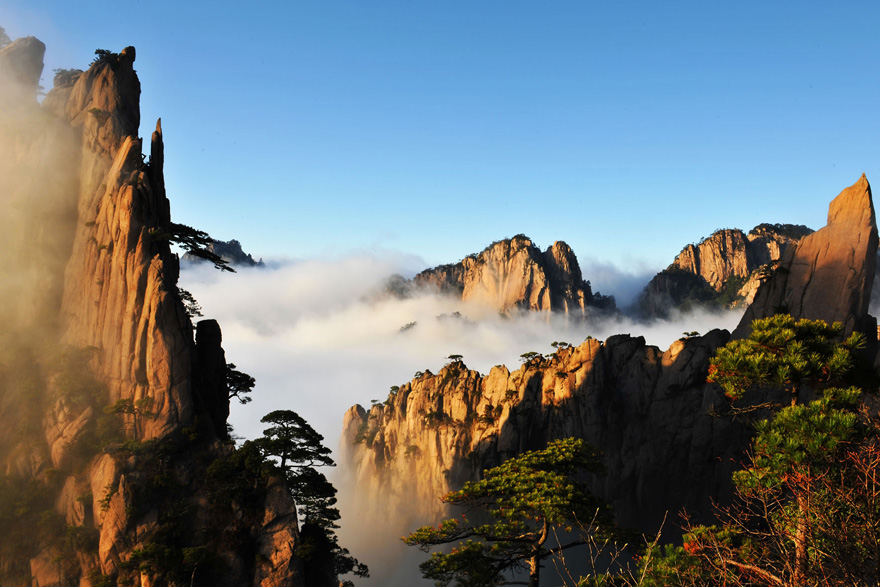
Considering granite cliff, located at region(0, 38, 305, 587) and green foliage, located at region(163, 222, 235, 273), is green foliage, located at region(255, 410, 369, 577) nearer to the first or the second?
granite cliff, located at region(0, 38, 305, 587)

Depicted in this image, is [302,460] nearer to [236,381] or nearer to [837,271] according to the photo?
[236,381]

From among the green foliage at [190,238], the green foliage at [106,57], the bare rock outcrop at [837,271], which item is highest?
the green foliage at [106,57]

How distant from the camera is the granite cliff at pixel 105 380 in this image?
42219 mm

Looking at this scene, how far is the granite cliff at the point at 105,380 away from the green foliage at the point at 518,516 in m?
20.2

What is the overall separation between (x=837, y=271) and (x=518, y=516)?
5207cm

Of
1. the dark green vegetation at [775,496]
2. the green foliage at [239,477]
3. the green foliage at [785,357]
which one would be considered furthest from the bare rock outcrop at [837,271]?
the green foliage at [239,477]

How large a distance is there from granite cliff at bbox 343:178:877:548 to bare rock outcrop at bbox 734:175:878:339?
0.11 m

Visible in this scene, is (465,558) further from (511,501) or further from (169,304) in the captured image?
(169,304)

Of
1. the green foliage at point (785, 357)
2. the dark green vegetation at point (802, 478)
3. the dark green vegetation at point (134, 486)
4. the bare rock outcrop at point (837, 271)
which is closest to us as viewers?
the dark green vegetation at point (802, 478)

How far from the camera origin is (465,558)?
27344 millimetres

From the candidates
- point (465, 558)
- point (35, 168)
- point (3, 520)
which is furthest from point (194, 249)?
point (465, 558)

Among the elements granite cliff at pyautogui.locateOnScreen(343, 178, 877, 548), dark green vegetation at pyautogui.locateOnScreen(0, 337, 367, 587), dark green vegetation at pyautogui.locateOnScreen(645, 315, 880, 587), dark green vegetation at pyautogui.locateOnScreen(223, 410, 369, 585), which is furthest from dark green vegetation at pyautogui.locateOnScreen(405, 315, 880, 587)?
granite cliff at pyautogui.locateOnScreen(343, 178, 877, 548)

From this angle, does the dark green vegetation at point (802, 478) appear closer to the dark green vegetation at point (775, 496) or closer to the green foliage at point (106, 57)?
the dark green vegetation at point (775, 496)

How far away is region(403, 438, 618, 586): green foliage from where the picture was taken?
2689 cm
